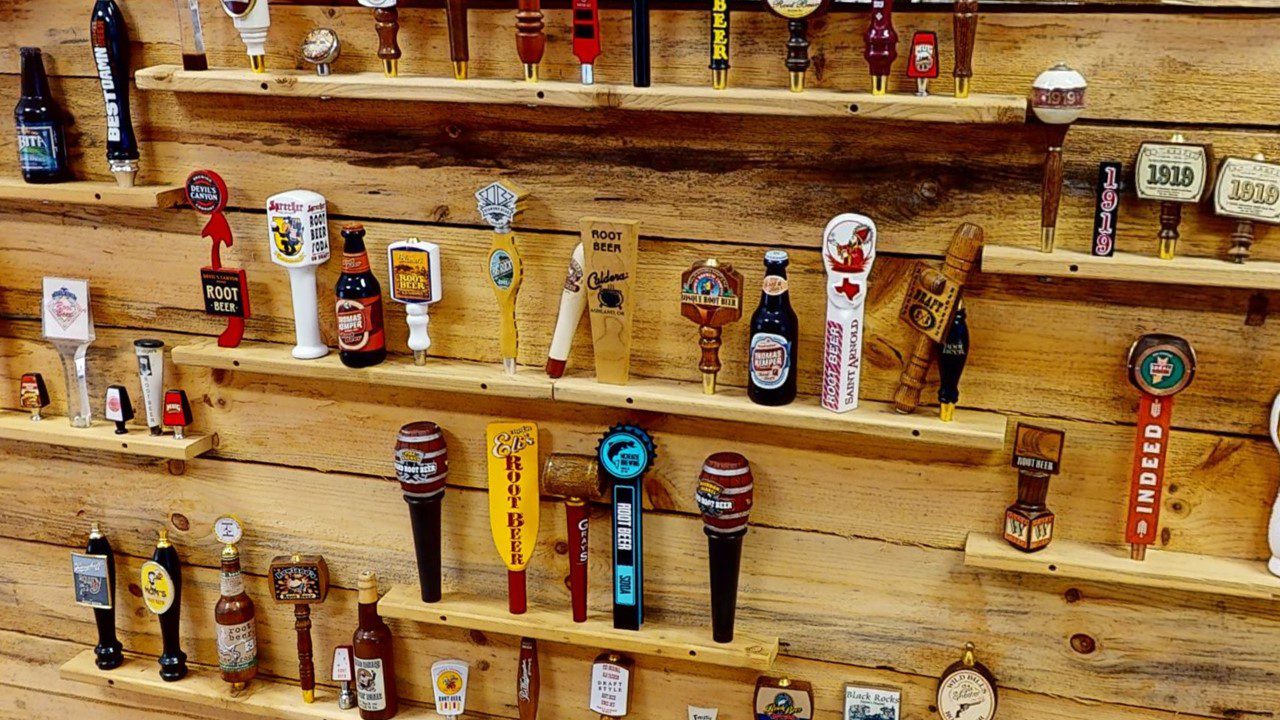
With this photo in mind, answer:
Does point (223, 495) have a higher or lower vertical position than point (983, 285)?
lower

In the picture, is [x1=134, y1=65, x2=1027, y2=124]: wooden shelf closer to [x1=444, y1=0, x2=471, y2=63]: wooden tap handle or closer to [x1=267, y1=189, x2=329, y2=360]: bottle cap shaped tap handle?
[x1=444, y1=0, x2=471, y2=63]: wooden tap handle

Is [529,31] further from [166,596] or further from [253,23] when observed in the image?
[166,596]

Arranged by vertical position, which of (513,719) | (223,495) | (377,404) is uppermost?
(377,404)

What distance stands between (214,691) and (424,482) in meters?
0.73

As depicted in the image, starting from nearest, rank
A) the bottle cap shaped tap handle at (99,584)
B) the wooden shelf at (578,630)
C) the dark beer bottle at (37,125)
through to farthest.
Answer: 1. the wooden shelf at (578,630)
2. the dark beer bottle at (37,125)
3. the bottle cap shaped tap handle at (99,584)

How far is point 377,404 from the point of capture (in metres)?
2.34

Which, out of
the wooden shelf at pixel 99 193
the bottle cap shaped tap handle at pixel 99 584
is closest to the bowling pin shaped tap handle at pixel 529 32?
the wooden shelf at pixel 99 193

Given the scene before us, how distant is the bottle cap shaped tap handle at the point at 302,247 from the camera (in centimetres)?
218

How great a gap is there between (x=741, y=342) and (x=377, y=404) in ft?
2.38

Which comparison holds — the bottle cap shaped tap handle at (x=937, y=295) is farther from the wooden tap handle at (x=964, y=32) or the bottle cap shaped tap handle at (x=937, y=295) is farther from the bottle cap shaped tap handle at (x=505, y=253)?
the bottle cap shaped tap handle at (x=505, y=253)

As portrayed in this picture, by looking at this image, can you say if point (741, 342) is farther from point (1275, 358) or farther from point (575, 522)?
point (1275, 358)

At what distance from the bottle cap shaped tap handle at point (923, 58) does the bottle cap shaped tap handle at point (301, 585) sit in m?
1.44

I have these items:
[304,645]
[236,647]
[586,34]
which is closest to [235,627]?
[236,647]

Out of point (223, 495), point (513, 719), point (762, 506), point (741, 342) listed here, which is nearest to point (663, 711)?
point (513, 719)
